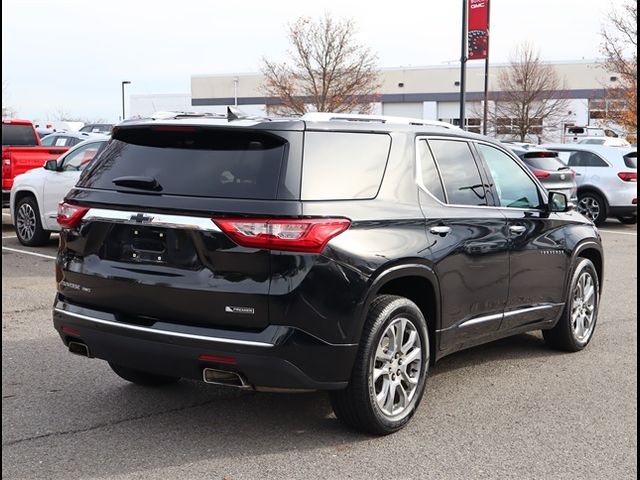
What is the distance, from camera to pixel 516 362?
6.59 meters

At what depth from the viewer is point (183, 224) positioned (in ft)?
14.5

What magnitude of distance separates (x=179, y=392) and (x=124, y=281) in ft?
4.25

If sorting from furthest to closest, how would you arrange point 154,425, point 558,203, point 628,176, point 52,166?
point 628,176 → point 52,166 → point 558,203 → point 154,425

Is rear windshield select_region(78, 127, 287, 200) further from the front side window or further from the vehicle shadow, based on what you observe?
the front side window

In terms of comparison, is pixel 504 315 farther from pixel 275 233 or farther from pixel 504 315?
pixel 275 233

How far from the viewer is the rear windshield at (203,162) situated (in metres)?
4.44

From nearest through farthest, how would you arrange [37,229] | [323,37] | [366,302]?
[366,302] → [37,229] → [323,37]

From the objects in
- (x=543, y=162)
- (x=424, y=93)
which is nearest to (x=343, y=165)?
(x=543, y=162)

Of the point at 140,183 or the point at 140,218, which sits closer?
the point at 140,218

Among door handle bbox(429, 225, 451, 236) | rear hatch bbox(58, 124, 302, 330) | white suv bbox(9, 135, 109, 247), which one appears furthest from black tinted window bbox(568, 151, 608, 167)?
rear hatch bbox(58, 124, 302, 330)

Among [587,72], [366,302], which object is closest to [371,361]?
[366,302]

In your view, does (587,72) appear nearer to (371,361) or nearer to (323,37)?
(323,37)

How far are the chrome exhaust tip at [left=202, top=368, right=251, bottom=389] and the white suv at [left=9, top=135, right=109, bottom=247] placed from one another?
28.9 ft

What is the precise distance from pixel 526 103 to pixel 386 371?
4694 cm
